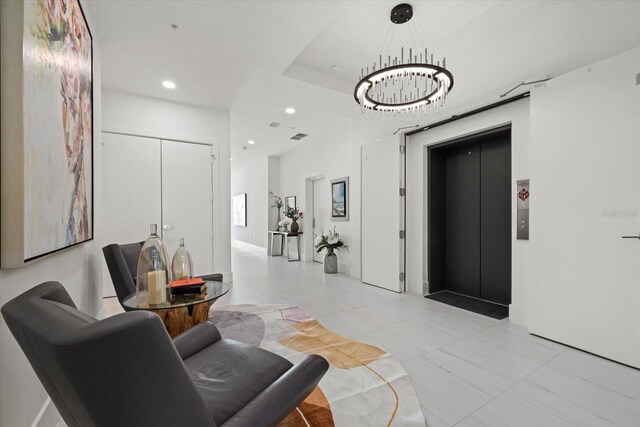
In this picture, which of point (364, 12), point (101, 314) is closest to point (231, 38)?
point (364, 12)

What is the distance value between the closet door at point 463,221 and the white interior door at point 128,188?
450cm

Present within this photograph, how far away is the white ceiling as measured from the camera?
251 centimetres

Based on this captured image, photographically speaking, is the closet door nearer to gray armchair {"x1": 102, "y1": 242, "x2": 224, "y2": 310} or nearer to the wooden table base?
the wooden table base

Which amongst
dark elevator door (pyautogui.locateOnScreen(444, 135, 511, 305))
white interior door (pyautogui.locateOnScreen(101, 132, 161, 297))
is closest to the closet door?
dark elevator door (pyautogui.locateOnScreen(444, 135, 511, 305))

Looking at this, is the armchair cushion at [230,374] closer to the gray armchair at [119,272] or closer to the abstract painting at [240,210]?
the gray armchair at [119,272]

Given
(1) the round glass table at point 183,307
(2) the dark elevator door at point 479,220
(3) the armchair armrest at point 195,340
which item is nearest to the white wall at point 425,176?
(2) the dark elevator door at point 479,220

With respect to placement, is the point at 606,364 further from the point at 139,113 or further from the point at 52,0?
the point at 139,113

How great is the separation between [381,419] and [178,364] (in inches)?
56.9

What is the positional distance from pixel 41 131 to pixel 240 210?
9.68m

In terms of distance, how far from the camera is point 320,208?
7000 mm

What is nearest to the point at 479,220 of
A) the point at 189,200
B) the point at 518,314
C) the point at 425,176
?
the point at 425,176

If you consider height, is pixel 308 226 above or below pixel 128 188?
below

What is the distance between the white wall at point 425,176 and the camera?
10.0 feet

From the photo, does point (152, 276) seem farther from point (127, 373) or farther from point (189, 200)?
point (189, 200)
